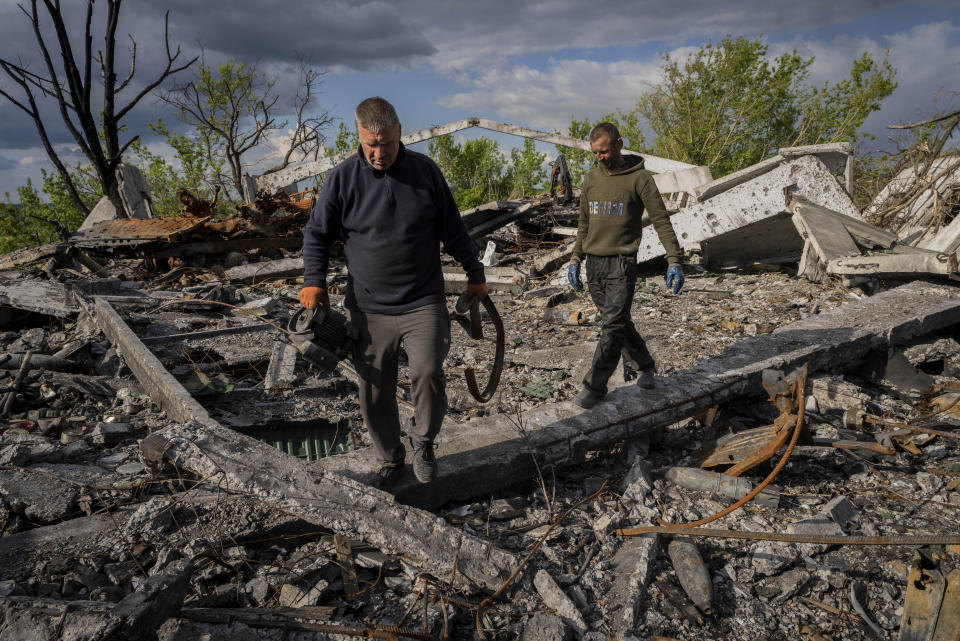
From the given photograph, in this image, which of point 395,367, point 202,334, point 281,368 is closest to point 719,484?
point 395,367

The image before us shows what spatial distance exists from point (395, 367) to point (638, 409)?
1645 millimetres

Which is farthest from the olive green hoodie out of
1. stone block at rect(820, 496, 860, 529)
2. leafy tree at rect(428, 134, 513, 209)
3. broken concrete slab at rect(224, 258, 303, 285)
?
leafy tree at rect(428, 134, 513, 209)

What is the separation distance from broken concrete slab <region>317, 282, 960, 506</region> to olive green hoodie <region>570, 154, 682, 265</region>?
3.07 ft

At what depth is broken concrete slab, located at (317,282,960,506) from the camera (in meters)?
2.83

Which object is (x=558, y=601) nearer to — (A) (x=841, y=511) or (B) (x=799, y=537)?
(B) (x=799, y=537)

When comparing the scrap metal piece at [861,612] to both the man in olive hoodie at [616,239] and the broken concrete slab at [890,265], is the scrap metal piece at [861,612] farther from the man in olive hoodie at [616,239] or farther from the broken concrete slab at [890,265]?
the broken concrete slab at [890,265]

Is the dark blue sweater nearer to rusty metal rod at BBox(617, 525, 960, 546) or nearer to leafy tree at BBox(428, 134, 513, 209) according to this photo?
rusty metal rod at BBox(617, 525, 960, 546)

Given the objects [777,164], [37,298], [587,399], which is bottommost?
[587,399]

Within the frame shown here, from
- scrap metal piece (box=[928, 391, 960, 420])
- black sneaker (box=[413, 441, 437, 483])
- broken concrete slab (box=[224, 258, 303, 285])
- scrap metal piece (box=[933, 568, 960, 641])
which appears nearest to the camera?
scrap metal piece (box=[933, 568, 960, 641])

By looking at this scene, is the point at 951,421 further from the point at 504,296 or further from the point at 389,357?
the point at 504,296

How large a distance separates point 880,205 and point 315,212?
9.89 meters

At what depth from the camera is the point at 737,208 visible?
7.37 meters

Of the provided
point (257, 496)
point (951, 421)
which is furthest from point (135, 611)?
point (951, 421)

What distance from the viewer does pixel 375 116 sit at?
2193mm
